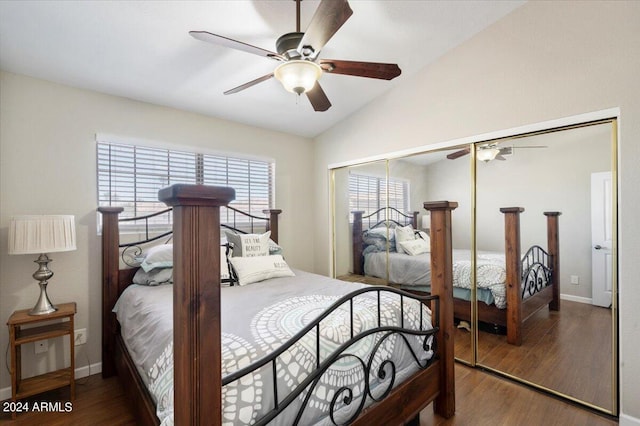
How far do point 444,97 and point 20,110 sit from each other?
11.2ft

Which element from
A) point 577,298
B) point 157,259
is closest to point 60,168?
point 157,259

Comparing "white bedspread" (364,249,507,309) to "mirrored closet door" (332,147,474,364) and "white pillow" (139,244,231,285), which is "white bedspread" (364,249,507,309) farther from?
"white pillow" (139,244,231,285)

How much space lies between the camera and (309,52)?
1.67 metres

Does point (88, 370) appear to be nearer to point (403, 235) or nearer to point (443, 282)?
point (443, 282)

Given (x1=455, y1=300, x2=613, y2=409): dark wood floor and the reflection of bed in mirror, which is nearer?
(x1=455, y1=300, x2=613, y2=409): dark wood floor

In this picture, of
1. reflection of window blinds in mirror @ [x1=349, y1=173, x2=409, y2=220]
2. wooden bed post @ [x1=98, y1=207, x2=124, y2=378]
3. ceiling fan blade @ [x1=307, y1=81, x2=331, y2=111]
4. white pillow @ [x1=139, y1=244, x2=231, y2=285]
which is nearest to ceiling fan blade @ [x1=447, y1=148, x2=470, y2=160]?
reflection of window blinds in mirror @ [x1=349, y1=173, x2=409, y2=220]

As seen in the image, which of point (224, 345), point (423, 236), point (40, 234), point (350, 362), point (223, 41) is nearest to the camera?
point (224, 345)

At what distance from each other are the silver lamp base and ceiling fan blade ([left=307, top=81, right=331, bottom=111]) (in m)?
2.22

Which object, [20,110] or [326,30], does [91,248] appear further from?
[326,30]

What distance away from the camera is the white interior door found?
1.93 metres

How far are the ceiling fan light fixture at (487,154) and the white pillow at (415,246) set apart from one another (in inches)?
37.5

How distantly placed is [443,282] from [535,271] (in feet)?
3.99

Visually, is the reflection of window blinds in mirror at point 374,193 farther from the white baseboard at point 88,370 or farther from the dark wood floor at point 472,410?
the white baseboard at point 88,370

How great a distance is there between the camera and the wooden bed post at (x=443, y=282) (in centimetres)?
181
